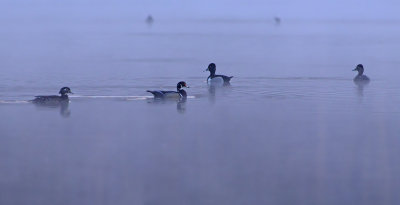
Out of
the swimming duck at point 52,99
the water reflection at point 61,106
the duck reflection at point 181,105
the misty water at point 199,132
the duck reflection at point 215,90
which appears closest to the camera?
the misty water at point 199,132

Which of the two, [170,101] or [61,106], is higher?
[170,101]

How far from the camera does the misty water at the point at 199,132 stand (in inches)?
594

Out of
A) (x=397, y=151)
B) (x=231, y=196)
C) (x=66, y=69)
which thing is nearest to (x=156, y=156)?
(x=231, y=196)

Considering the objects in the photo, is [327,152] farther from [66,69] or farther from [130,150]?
[66,69]

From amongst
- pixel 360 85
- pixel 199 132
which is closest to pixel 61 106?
pixel 199 132

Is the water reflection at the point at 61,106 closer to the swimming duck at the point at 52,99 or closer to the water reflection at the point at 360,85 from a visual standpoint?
the swimming duck at the point at 52,99

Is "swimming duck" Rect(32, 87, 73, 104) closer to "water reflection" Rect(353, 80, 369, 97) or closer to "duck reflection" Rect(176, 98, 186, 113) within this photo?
"duck reflection" Rect(176, 98, 186, 113)

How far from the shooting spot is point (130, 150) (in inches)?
712

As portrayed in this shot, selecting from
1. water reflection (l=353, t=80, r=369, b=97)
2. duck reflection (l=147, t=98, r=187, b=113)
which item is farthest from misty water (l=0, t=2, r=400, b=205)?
duck reflection (l=147, t=98, r=187, b=113)

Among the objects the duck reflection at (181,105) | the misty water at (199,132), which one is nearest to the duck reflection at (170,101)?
the duck reflection at (181,105)

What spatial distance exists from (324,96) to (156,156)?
10.4m

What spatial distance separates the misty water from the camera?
15.1 meters

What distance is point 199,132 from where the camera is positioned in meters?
20.3

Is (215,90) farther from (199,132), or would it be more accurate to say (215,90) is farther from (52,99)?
(199,132)
